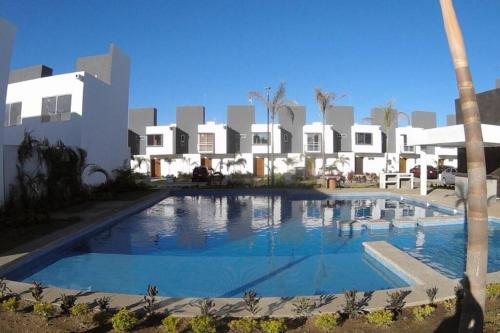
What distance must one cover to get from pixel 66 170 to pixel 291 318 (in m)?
13.8

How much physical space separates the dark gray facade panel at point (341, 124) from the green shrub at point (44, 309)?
3776 cm

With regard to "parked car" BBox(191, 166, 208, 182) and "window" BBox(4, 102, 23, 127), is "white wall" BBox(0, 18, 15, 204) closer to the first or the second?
"window" BBox(4, 102, 23, 127)

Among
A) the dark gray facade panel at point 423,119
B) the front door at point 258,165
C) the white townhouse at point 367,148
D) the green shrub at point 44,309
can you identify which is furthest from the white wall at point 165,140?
the green shrub at point 44,309

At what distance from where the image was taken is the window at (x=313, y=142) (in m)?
39.6

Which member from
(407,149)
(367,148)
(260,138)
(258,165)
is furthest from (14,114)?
(407,149)

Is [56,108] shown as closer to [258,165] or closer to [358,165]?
[258,165]

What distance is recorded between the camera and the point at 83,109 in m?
19.4

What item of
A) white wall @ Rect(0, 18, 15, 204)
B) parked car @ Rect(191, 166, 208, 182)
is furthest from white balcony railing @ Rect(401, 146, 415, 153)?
white wall @ Rect(0, 18, 15, 204)

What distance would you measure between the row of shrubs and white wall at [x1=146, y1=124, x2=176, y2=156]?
35.3 metres

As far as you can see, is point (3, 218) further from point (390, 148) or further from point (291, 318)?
point (390, 148)

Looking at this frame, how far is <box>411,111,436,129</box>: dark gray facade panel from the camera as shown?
4638 cm

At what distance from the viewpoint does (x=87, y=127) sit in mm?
19812

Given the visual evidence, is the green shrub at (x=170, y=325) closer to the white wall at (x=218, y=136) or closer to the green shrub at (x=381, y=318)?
the green shrub at (x=381, y=318)

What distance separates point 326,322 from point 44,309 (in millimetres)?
3357
